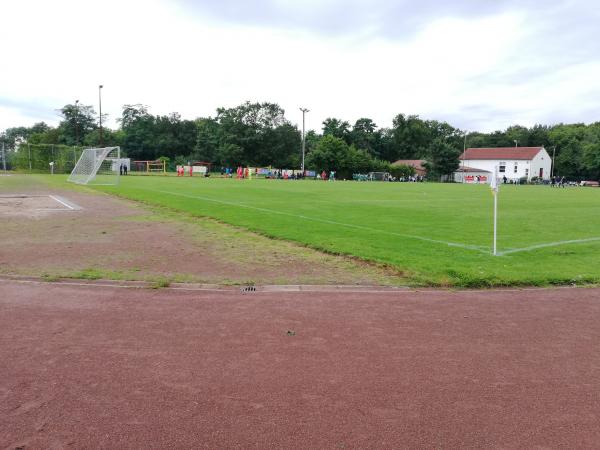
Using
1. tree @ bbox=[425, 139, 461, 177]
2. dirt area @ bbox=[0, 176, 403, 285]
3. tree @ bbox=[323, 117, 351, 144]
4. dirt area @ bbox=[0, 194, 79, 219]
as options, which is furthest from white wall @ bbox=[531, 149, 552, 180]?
dirt area @ bbox=[0, 176, 403, 285]

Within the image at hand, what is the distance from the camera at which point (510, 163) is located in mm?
114938

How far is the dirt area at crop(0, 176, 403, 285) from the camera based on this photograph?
8.20 meters

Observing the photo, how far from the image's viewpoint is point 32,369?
4289 mm

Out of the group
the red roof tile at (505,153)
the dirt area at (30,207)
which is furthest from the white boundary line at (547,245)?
the red roof tile at (505,153)

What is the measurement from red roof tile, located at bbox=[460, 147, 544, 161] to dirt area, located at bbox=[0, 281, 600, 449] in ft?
389

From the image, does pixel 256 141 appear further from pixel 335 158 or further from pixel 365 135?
pixel 365 135

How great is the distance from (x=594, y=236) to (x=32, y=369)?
1504 cm

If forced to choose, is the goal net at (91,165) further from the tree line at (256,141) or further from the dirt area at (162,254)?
the tree line at (256,141)

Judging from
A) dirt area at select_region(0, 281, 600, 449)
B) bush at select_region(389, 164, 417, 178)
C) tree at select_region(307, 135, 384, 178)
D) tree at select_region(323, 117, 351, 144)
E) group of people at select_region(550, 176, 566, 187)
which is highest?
tree at select_region(323, 117, 351, 144)

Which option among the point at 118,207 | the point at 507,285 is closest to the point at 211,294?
the point at 507,285

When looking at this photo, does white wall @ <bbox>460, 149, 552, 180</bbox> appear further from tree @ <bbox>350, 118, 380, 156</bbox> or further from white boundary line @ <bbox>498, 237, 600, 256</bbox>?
white boundary line @ <bbox>498, 237, 600, 256</bbox>

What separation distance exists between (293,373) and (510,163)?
406 feet

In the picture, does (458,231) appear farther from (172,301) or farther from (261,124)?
(261,124)

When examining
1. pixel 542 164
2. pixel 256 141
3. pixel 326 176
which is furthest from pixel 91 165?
pixel 542 164
